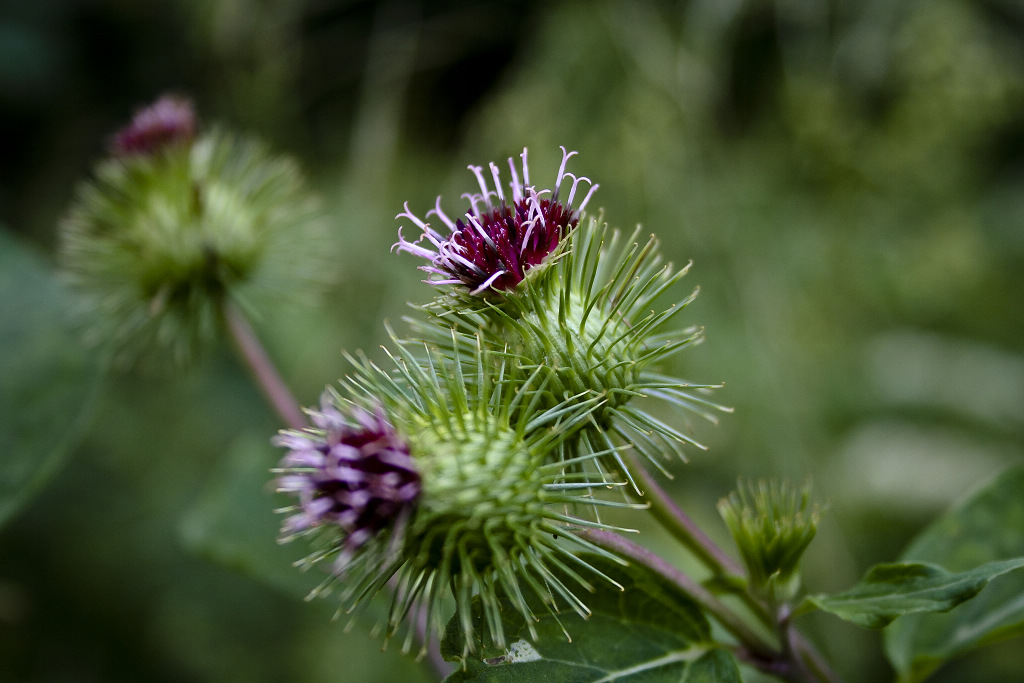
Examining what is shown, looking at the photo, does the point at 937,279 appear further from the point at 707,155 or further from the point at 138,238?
the point at 138,238

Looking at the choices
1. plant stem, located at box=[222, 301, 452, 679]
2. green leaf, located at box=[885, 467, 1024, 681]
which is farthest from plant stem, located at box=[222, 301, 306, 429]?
green leaf, located at box=[885, 467, 1024, 681]

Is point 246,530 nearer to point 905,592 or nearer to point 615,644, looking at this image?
point 615,644

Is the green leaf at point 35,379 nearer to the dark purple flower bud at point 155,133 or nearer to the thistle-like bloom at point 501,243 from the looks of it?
the dark purple flower bud at point 155,133

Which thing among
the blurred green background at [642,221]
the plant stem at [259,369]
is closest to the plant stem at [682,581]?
the plant stem at [259,369]

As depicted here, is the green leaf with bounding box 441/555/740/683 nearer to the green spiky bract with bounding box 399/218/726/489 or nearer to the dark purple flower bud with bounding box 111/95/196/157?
the green spiky bract with bounding box 399/218/726/489

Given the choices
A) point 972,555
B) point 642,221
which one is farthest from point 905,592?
point 642,221

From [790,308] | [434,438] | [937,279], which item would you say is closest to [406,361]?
[434,438]
